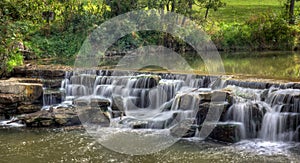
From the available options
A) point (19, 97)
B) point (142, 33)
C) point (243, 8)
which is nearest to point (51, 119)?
point (19, 97)

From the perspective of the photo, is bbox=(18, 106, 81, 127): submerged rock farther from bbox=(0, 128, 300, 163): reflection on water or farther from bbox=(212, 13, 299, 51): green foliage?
bbox=(212, 13, 299, 51): green foliage

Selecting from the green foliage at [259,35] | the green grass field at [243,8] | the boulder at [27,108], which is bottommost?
the boulder at [27,108]

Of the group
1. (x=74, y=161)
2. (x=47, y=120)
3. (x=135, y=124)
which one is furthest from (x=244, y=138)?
(x=47, y=120)

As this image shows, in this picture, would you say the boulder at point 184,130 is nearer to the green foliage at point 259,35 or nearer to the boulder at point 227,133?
the boulder at point 227,133

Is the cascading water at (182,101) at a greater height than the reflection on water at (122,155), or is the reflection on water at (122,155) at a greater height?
the cascading water at (182,101)

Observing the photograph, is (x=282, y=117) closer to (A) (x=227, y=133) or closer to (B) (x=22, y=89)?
(A) (x=227, y=133)

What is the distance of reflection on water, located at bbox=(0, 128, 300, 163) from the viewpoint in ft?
29.2

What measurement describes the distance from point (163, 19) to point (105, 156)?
22.2m

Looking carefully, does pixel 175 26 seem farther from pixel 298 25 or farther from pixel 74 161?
pixel 74 161

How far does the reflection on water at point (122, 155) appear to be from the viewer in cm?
891

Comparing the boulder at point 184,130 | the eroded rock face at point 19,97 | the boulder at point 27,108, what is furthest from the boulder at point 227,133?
the eroded rock face at point 19,97

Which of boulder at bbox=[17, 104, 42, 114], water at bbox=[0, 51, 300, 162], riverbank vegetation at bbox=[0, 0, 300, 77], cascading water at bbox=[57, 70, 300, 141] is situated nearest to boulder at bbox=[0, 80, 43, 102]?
boulder at bbox=[17, 104, 42, 114]

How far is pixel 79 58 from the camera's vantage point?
26047 millimetres

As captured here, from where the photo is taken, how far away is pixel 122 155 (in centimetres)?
927
